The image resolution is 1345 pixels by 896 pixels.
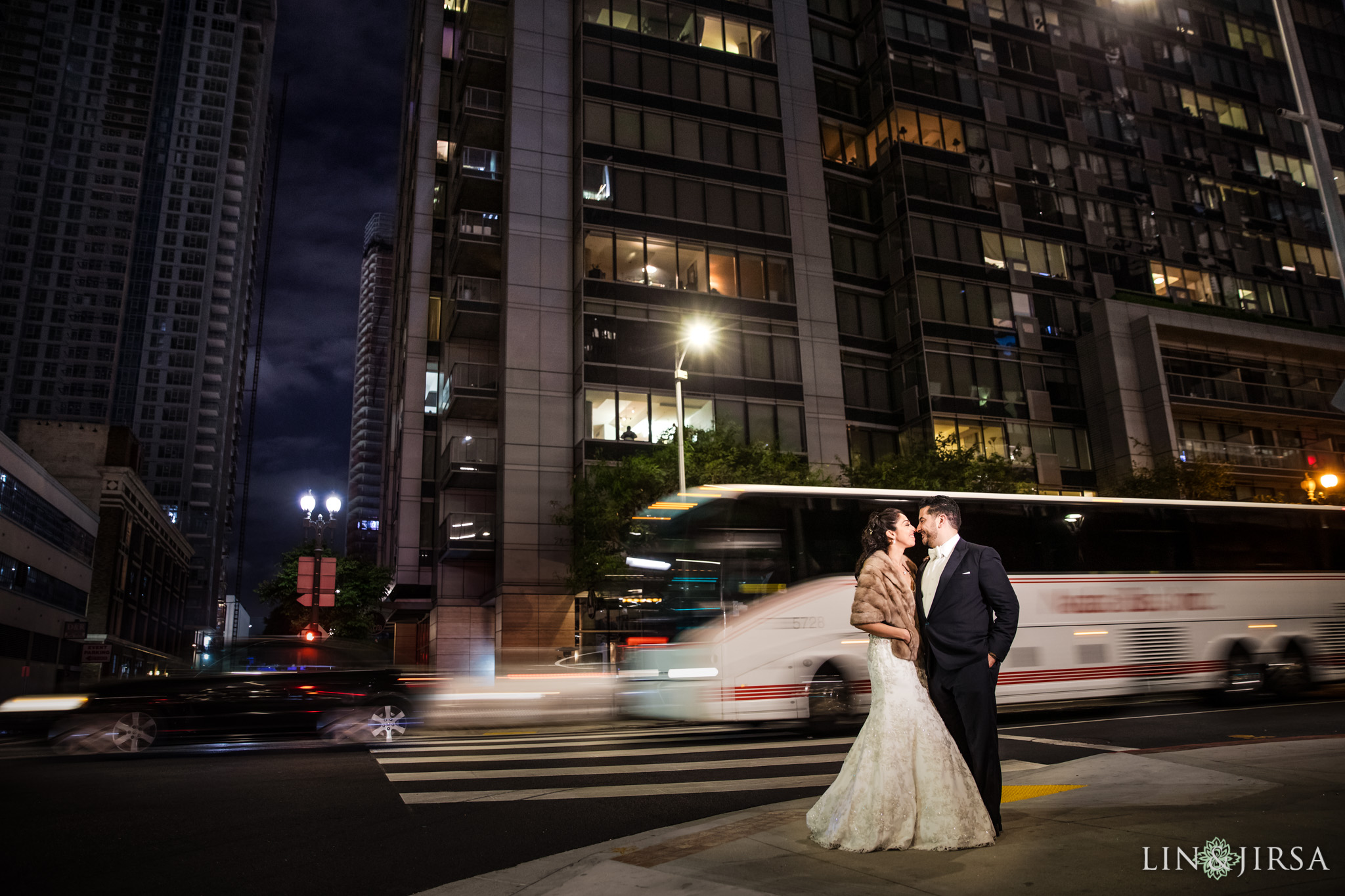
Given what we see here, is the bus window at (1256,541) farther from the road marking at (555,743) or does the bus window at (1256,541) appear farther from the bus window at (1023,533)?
the road marking at (555,743)

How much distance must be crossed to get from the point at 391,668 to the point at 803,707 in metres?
6.06

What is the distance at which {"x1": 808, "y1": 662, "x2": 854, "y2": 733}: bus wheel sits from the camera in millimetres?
12617

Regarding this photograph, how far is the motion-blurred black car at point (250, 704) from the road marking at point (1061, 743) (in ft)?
27.1

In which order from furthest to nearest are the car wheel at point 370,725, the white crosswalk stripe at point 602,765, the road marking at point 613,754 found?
1. the car wheel at point 370,725
2. the road marking at point 613,754
3. the white crosswalk stripe at point 602,765

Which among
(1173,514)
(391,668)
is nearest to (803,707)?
(391,668)

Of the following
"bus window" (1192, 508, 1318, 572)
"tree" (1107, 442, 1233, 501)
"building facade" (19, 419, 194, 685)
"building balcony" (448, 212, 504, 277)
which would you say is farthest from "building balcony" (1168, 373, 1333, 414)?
"building facade" (19, 419, 194, 685)

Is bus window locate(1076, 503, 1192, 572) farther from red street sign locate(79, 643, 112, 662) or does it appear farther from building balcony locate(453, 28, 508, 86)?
red street sign locate(79, 643, 112, 662)

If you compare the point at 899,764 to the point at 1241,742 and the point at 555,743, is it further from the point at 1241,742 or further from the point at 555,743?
the point at 555,743

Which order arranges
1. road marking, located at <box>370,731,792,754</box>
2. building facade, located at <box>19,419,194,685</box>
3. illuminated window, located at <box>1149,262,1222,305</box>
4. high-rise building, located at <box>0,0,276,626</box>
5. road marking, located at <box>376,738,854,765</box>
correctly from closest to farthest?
road marking, located at <box>376,738,854,765</box>
road marking, located at <box>370,731,792,754</box>
illuminated window, located at <box>1149,262,1222,305</box>
building facade, located at <box>19,419,194,685</box>
high-rise building, located at <box>0,0,276,626</box>

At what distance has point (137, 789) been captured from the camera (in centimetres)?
805

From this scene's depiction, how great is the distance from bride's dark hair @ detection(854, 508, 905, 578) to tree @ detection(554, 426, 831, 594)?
73.1 feet

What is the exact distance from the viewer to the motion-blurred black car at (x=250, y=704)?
11.2 m

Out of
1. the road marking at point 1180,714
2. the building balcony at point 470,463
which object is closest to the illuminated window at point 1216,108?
the building balcony at point 470,463

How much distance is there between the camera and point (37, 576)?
43.9 metres
